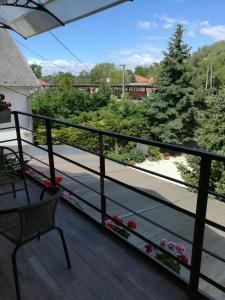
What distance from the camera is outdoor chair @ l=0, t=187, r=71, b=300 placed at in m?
1.41

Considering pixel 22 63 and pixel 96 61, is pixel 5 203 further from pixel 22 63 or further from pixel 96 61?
pixel 96 61

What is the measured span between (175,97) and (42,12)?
12970 mm

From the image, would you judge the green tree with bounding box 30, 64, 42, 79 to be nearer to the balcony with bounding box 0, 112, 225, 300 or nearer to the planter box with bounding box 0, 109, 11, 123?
the planter box with bounding box 0, 109, 11, 123

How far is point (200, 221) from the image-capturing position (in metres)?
1.45

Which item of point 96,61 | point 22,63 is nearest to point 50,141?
point 22,63

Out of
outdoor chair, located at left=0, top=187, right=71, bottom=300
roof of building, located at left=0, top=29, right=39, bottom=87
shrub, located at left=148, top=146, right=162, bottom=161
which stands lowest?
shrub, located at left=148, top=146, right=162, bottom=161

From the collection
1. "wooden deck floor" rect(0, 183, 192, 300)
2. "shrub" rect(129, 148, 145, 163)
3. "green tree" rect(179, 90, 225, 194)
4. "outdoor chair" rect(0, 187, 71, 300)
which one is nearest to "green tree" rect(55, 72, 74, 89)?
"shrub" rect(129, 148, 145, 163)

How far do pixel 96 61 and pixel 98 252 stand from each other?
63.1 meters

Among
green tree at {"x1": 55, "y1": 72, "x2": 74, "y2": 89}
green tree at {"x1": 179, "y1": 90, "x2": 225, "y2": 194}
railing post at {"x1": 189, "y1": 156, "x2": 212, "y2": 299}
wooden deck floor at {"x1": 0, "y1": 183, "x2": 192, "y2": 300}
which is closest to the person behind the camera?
railing post at {"x1": 189, "y1": 156, "x2": 212, "y2": 299}

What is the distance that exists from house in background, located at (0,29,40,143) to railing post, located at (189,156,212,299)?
7893 millimetres

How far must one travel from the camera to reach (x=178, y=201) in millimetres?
5277

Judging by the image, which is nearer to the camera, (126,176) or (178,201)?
(178,201)

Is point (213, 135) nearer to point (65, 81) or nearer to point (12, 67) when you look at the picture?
point (12, 67)

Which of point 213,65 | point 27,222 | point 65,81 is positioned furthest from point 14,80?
point 213,65
